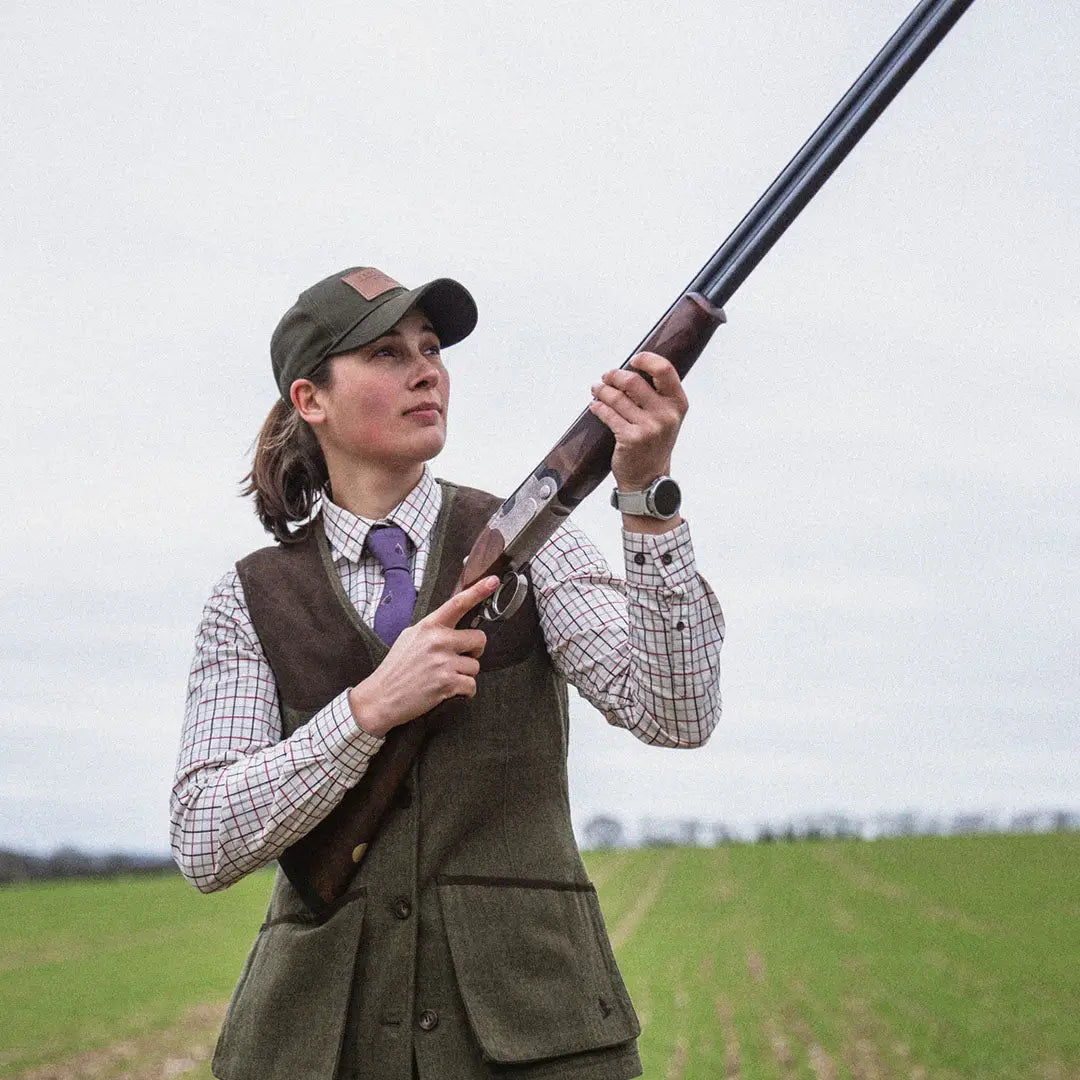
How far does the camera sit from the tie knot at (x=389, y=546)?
12.7 ft

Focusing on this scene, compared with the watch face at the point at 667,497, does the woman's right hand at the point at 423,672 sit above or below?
below

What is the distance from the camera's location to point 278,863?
3842mm

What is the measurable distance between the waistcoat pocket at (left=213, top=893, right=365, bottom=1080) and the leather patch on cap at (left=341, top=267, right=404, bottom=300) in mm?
1578

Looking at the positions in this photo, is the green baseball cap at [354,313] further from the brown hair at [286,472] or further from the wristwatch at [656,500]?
the wristwatch at [656,500]

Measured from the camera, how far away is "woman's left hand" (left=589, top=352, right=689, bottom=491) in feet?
10.8

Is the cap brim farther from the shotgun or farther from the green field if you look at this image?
the green field

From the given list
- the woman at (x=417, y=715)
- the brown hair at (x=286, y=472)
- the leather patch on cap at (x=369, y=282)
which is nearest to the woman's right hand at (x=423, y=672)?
the woman at (x=417, y=715)

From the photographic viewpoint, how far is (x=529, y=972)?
11.5 ft

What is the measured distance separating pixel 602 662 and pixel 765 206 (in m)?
1.16

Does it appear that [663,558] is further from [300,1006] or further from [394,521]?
[300,1006]

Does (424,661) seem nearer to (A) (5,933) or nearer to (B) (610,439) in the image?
(B) (610,439)

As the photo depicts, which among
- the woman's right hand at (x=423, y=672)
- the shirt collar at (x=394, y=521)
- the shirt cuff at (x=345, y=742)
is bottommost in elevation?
the shirt cuff at (x=345, y=742)

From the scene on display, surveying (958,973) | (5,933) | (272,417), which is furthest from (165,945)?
(272,417)

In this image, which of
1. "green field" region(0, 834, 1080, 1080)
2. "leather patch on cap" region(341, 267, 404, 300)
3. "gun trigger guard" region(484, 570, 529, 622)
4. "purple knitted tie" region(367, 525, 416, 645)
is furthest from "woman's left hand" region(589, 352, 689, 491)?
"green field" region(0, 834, 1080, 1080)
